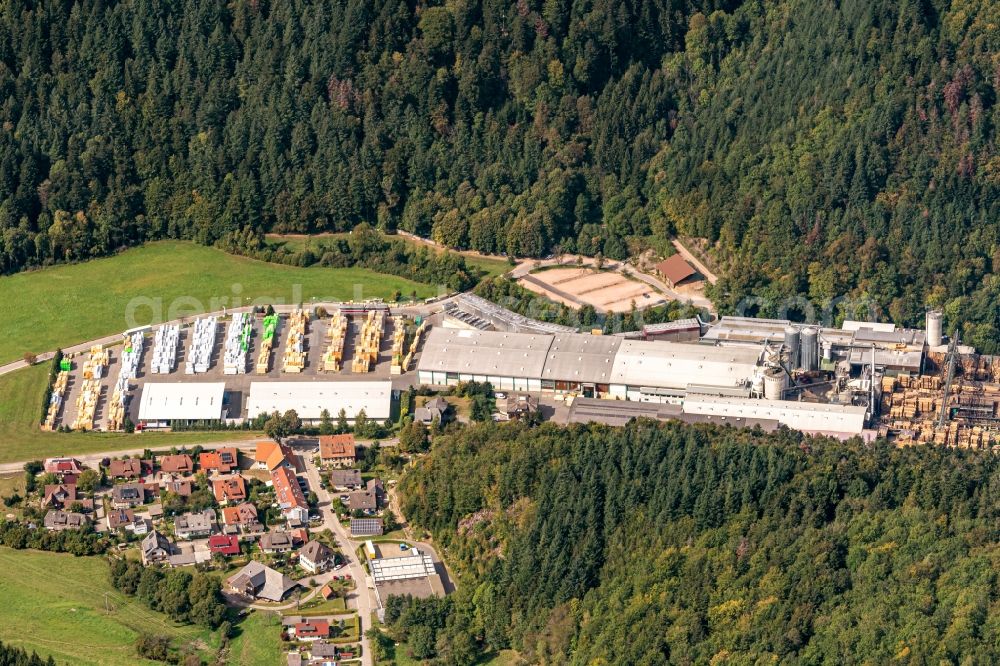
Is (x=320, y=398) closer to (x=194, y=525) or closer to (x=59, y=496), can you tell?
(x=194, y=525)

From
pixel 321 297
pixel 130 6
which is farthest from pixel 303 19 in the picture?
pixel 321 297

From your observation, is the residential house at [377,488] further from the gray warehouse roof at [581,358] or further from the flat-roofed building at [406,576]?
the gray warehouse roof at [581,358]

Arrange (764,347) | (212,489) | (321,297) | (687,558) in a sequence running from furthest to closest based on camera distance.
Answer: (321,297)
(764,347)
(212,489)
(687,558)

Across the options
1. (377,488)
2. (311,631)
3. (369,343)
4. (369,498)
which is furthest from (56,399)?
(311,631)

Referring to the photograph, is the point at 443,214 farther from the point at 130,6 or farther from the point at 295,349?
the point at 130,6

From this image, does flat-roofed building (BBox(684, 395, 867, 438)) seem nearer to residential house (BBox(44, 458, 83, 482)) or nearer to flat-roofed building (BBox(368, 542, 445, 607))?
flat-roofed building (BBox(368, 542, 445, 607))

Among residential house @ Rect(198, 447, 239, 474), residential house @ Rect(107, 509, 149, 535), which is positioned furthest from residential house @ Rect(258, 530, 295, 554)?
residential house @ Rect(198, 447, 239, 474)

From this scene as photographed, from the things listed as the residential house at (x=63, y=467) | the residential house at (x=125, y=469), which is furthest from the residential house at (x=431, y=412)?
the residential house at (x=63, y=467)
